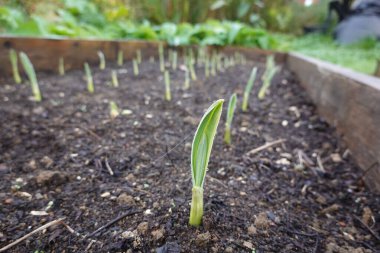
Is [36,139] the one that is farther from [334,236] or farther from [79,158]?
[334,236]

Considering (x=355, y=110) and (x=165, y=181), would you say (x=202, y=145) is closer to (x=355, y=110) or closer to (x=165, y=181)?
(x=165, y=181)

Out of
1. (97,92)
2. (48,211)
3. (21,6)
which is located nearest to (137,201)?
(48,211)

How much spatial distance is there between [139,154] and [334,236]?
0.64 meters

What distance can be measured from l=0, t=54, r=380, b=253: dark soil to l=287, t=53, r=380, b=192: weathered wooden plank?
0.05m

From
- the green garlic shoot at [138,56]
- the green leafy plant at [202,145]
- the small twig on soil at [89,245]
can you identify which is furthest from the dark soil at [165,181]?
the green garlic shoot at [138,56]

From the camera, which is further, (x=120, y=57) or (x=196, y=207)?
(x=120, y=57)

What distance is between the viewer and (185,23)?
4.14 metres

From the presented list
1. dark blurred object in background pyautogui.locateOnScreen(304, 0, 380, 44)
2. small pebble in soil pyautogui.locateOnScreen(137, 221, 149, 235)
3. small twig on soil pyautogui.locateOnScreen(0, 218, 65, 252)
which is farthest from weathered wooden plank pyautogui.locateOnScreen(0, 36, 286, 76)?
dark blurred object in background pyautogui.locateOnScreen(304, 0, 380, 44)

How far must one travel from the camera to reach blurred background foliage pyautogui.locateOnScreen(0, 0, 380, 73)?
2.25 m

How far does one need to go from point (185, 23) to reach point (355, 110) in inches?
137

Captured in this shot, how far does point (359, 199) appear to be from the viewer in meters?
0.87

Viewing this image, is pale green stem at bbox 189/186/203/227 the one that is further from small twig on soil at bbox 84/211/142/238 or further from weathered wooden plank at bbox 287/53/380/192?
weathered wooden plank at bbox 287/53/380/192

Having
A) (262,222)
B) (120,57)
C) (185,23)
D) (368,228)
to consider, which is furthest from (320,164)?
(185,23)

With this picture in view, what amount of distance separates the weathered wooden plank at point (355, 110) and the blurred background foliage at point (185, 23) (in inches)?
14.7
